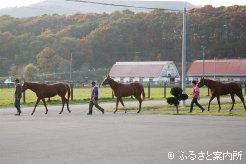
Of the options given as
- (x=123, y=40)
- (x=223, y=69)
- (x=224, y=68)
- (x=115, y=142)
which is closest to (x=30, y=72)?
(x=123, y=40)

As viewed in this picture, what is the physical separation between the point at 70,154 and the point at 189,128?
697 cm

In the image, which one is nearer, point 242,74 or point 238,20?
point 242,74

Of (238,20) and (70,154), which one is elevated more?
(238,20)

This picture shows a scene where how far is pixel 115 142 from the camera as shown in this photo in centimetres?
1309

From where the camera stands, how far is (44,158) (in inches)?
409

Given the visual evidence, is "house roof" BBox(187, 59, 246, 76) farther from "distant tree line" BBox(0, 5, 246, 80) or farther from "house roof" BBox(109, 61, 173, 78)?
"distant tree line" BBox(0, 5, 246, 80)

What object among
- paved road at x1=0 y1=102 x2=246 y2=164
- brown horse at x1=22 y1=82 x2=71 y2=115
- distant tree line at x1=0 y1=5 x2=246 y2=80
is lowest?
paved road at x1=0 y1=102 x2=246 y2=164

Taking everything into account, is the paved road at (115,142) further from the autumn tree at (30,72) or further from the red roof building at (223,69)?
the red roof building at (223,69)

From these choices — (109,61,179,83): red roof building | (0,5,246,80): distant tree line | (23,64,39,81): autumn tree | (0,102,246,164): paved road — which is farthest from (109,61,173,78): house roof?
(0,102,246,164): paved road

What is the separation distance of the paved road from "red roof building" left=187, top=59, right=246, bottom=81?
96.4m

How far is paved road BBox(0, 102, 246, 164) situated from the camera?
409 inches

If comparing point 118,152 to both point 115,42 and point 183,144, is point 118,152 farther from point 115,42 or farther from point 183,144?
point 115,42

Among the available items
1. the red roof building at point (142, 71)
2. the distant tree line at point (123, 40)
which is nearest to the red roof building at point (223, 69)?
the red roof building at point (142, 71)

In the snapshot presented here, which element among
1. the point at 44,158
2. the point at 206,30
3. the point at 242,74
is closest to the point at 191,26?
the point at 206,30
